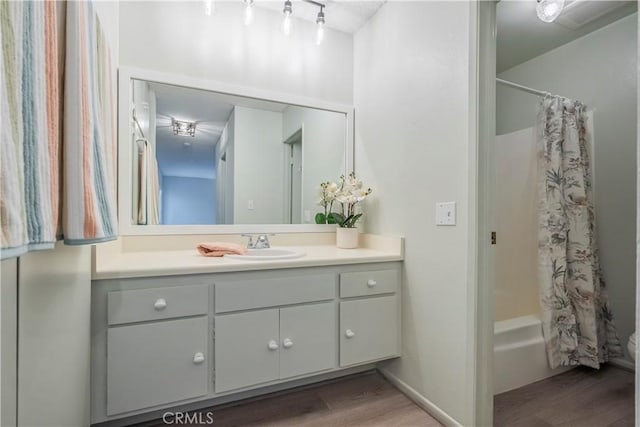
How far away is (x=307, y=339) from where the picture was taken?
1514 millimetres

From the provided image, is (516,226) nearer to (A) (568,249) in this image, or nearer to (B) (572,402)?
(A) (568,249)

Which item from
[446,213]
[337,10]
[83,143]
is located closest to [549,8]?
[446,213]

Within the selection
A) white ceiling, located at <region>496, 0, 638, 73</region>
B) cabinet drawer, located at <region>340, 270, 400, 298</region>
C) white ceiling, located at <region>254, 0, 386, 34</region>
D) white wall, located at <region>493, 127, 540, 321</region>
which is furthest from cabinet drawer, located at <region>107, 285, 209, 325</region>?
white ceiling, located at <region>496, 0, 638, 73</region>

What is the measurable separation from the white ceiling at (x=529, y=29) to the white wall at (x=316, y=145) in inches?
49.4

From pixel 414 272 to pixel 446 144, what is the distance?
70cm

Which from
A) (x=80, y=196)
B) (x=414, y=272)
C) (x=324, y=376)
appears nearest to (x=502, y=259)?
(x=414, y=272)

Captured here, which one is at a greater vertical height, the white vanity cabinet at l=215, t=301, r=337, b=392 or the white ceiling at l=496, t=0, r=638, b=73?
the white ceiling at l=496, t=0, r=638, b=73

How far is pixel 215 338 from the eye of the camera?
1.33 meters

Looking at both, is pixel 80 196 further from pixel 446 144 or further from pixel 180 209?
pixel 446 144

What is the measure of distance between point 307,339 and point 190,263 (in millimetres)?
688

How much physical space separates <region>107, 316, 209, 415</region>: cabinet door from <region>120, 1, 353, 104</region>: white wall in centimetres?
145

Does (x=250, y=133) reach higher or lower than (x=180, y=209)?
higher

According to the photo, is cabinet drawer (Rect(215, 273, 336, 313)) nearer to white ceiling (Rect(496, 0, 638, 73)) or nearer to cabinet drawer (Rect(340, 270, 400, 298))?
cabinet drawer (Rect(340, 270, 400, 298))

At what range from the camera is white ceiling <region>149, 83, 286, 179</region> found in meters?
1.81
